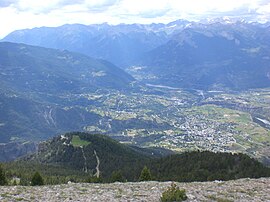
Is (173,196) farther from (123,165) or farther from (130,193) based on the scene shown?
(123,165)

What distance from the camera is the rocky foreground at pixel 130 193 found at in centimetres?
3509

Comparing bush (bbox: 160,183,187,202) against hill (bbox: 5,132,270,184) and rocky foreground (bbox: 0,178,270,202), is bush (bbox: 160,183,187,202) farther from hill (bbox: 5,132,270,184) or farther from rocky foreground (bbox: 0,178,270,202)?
hill (bbox: 5,132,270,184)

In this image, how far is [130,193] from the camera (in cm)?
3803

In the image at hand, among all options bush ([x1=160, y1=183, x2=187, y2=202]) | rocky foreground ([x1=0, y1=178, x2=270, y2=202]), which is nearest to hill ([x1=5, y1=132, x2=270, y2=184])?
rocky foreground ([x1=0, y1=178, x2=270, y2=202])

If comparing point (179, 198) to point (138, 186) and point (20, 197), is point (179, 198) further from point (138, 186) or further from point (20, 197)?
point (20, 197)

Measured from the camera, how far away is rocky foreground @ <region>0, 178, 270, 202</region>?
35.1m

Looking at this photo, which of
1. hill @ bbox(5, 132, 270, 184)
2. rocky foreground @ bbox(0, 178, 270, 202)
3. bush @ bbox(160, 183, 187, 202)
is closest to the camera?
bush @ bbox(160, 183, 187, 202)

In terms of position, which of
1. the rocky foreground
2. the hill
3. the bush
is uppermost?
the bush

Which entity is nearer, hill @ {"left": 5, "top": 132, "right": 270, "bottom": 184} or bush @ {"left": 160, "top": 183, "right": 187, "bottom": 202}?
bush @ {"left": 160, "top": 183, "right": 187, "bottom": 202}

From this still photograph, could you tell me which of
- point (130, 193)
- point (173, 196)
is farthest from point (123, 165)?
point (173, 196)

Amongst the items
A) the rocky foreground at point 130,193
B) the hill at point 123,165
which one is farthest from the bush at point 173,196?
the hill at point 123,165

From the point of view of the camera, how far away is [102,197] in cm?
3566

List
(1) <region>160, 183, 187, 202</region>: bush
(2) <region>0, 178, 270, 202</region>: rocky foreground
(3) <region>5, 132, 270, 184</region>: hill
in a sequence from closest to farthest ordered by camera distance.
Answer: (1) <region>160, 183, 187, 202</region>: bush → (2) <region>0, 178, 270, 202</region>: rocky foreground → (3) <region>5, 132, 270, 184</region>: hill

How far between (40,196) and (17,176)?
68.3 meters
